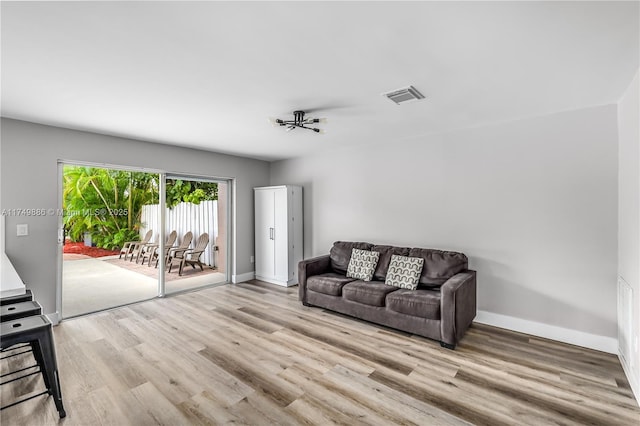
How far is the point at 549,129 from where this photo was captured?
3.34 metres

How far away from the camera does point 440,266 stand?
3723 millimetres

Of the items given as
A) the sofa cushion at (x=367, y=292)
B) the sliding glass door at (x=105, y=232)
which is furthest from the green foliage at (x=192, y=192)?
the sofa cushion at (x=367, y=292)

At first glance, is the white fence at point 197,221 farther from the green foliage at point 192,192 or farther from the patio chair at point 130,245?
the patio chair at point 130,245

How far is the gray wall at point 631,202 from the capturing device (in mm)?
2311

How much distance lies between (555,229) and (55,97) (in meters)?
5.31

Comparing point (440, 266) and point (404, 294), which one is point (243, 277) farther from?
point (440, 266)

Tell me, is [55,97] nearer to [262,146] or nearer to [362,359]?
[262,146]

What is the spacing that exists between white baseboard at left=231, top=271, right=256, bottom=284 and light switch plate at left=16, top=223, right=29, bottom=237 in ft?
10.1

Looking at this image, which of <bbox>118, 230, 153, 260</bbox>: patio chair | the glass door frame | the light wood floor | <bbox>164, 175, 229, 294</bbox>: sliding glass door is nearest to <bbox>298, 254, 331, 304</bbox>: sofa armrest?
the light wood floor

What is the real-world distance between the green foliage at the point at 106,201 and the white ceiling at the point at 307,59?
98 centimetres

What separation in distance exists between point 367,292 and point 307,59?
8.84ft

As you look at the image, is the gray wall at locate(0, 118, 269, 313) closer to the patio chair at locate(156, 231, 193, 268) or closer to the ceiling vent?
the patio chair at locate(156, 231, 193, 268)

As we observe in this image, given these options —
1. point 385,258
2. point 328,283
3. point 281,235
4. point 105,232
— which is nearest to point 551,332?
point 385,258

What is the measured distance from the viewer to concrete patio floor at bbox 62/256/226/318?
4.41 meters
